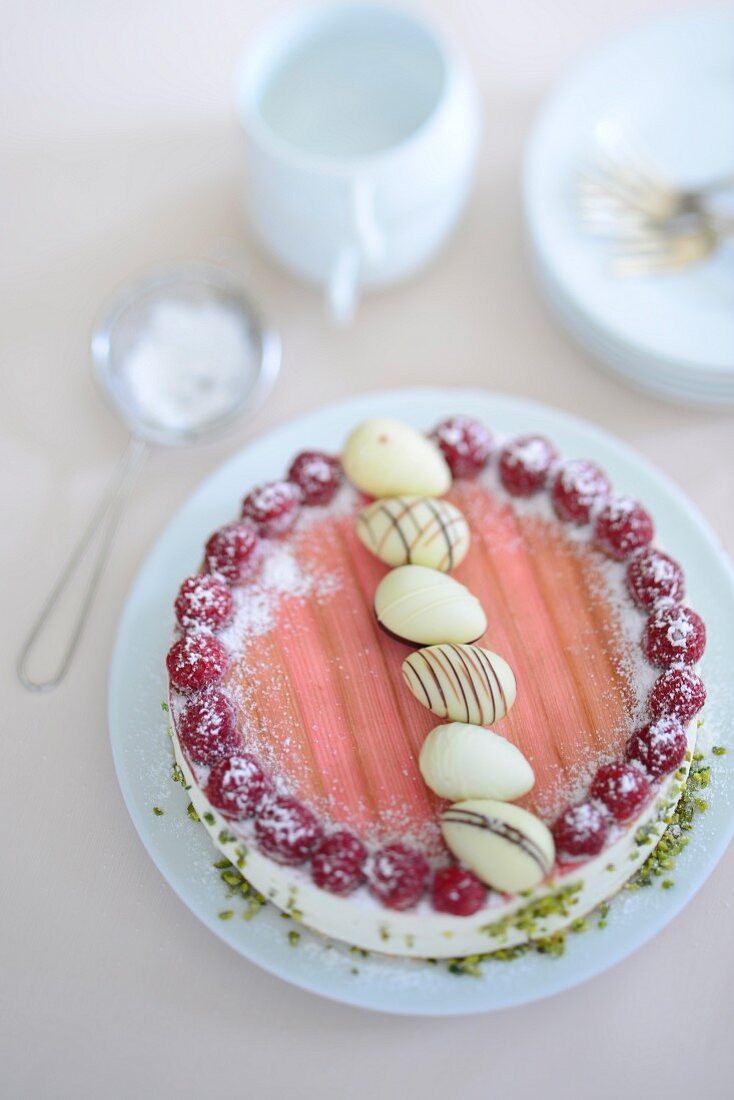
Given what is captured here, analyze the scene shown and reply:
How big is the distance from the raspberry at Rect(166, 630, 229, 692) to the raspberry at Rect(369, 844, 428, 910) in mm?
311

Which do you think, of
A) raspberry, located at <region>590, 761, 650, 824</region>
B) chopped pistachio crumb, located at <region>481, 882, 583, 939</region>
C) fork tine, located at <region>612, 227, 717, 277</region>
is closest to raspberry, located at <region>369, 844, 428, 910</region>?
chopped pistachio crumb, located at <region>481, 882, 583, 939</region>

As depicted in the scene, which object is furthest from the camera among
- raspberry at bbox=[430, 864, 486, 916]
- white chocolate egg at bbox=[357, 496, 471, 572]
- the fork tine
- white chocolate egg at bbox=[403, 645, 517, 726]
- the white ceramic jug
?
the fork tine

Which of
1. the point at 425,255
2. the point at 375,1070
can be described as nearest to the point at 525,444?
the point at 425,255

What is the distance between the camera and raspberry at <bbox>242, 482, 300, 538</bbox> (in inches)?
57.7

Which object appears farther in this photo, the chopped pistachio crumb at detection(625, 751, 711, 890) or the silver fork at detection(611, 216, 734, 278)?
the silver fork at detection(611, 216, 734, 278)

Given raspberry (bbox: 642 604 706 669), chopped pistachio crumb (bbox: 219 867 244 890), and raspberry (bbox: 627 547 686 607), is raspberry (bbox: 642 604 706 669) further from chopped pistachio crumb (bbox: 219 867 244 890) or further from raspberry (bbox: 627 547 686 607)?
chopped pistachio crumb (bbox: 219 867 244 890)

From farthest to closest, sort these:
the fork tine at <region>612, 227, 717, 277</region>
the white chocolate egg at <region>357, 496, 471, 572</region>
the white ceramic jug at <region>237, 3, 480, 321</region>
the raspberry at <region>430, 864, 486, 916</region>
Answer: the fork tine at <region>612, 227, 717, 277</region> → the white ceramic jug at <region>237, 3, 480, 321</region> → the white chocolate egg at <region>357, 496, 471, 572</region> → the raspberry at <region>430, 864, 486, 916</region>

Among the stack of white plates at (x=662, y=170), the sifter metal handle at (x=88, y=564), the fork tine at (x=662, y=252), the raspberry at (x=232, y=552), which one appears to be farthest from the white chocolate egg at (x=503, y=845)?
the fork tine at (x=662, y=252)

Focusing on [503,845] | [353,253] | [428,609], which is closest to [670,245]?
[353,253]

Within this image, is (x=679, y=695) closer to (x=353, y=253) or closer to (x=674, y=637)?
(x=674, y=637)

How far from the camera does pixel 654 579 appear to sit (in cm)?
139

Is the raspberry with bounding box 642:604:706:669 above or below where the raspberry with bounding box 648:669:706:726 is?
above

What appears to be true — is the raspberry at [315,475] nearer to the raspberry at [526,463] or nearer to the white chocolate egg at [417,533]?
the white chocolate egg at [417,533]

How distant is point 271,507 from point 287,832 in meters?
0.45
